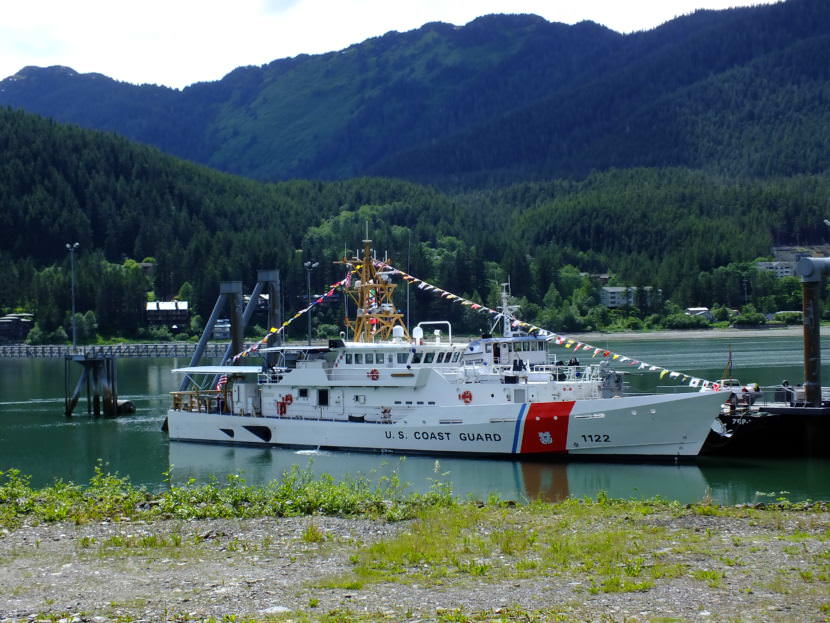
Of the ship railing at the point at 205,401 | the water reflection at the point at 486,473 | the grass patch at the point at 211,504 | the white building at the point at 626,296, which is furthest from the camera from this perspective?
the white building at the point at 626,296

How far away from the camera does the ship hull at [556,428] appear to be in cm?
3253

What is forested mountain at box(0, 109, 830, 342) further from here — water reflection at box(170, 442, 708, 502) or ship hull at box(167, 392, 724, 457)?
ship hull at box(167, 392, 724, 457)

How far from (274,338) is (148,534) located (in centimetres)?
2954

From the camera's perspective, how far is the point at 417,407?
1431 inches

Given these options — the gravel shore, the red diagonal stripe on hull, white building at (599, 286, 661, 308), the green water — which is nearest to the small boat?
the red diagonal stripe on hull

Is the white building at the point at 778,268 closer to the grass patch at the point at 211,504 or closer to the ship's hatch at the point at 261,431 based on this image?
the ship's hatch at the point at 261,431

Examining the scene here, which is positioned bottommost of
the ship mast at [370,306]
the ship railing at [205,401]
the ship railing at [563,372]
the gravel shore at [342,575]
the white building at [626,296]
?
the gravel shore at [342,575]

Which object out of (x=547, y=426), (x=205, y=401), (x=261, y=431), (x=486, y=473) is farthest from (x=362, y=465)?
(x=205, y=401)

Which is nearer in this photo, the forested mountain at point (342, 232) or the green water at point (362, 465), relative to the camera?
the green water at point (362, 465)

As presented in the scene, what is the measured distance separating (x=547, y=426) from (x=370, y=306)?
432 inches

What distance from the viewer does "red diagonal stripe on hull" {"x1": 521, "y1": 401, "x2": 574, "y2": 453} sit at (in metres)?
33.2

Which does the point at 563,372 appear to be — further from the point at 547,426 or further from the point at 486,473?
the point at 486,473

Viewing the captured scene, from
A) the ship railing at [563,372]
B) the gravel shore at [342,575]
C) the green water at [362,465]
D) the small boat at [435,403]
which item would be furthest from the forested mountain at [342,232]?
the gravel shore at [342,575]

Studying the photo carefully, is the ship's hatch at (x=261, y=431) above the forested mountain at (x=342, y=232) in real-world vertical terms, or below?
below
